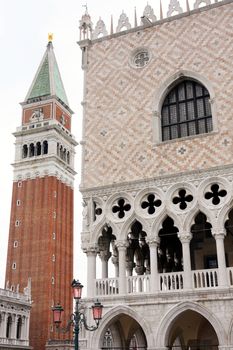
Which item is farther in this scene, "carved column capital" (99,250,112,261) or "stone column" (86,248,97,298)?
"carved column capital" (99,250,112,261)

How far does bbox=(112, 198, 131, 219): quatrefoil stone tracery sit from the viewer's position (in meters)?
17.1

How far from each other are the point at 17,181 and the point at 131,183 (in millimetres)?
35422

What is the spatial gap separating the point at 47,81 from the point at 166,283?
4329 centimetres

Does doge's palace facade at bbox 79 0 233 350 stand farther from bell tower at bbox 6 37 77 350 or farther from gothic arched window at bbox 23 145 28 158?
gothic arched window at bbox 23 145 28 158

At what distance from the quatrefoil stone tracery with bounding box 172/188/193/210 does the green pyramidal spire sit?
132ft

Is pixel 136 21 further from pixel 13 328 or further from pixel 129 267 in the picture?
pixel 13 328

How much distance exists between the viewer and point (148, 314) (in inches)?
605

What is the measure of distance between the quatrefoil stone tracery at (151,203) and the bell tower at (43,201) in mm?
29629

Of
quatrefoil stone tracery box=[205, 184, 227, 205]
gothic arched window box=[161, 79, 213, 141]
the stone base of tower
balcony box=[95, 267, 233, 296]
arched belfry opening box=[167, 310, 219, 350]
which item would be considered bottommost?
arched belfry opening box=[167, 310, 219, 350]

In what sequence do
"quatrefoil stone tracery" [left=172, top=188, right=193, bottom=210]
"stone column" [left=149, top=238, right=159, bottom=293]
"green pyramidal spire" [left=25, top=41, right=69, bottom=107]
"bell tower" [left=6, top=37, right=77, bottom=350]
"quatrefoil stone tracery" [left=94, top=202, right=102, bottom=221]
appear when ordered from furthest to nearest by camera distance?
"green pyramidal spire" [left=25, top=41, right=69, bottom=107] → "bell tower" [left=6, top=37, right=77, bottom=350] → "quatrefoil stone tracery" [left=94, top=202, right=102, bottom=221] → "quatrefoil stone tracery" [left=172, top=188, right=193, bottom=210] → "stone column" [left=149, top=238, right=159, bottom=293]

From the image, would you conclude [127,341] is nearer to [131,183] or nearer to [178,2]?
[131,183]

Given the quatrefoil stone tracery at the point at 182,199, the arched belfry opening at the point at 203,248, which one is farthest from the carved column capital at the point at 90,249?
the arched belfry opening at the point at 203,248

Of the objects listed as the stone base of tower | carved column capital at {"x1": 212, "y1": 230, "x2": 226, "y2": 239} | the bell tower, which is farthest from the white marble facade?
carved column capital at {"x1": 212, "y1": 230, "x2": 226, "y2": 239}

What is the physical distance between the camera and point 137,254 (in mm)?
20453
